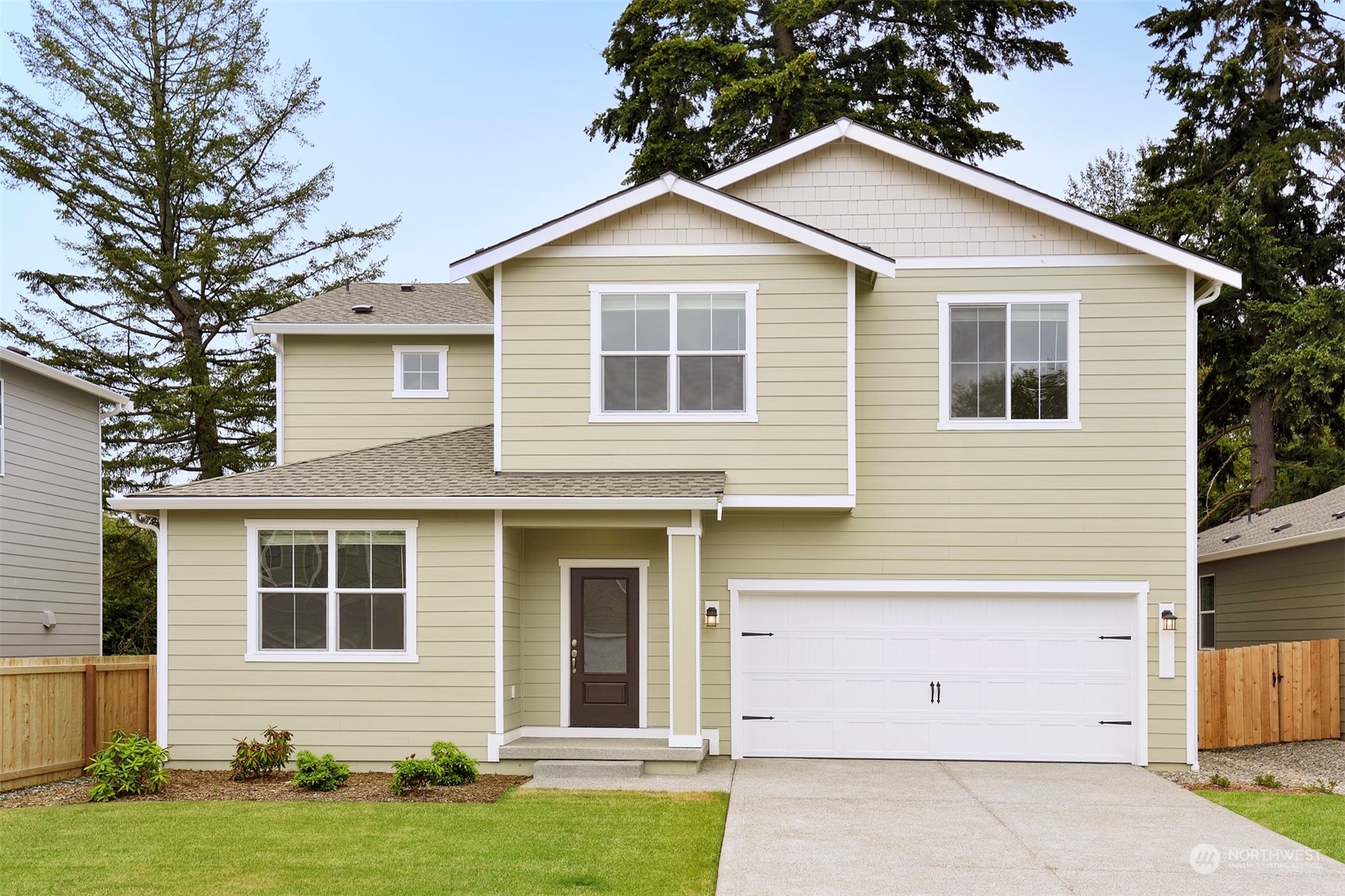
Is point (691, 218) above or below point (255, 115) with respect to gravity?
below

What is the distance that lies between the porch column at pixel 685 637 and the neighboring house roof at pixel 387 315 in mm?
5188

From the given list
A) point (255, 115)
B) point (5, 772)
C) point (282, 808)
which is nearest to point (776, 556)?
point (282, 808)

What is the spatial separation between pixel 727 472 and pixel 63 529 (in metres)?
11.5

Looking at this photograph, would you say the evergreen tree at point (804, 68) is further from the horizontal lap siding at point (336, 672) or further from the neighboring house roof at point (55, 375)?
the horizontal lap siding at point (336, 672)

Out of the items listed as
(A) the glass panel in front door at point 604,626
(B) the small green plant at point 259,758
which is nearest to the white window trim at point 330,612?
(B) the small green plant at point 259,758

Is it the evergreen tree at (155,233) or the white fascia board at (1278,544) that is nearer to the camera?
the white fascia board at (1278,544)

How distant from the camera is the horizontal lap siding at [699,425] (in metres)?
14.5

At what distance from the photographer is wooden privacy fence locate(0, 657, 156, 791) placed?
13.1m

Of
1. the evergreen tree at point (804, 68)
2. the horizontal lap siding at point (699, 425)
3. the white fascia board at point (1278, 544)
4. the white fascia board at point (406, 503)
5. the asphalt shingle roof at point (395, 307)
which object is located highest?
the evergreen tree at point (804, 68)

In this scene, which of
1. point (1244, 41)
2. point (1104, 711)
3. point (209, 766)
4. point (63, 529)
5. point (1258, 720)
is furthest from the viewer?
point (1244, 41)

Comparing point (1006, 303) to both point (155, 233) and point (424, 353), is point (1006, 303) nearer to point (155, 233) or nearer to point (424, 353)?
point (424, 353)

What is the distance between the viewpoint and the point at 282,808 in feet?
37.4

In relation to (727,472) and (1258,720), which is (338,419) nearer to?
(727,472)

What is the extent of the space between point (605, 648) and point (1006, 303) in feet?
20.0
